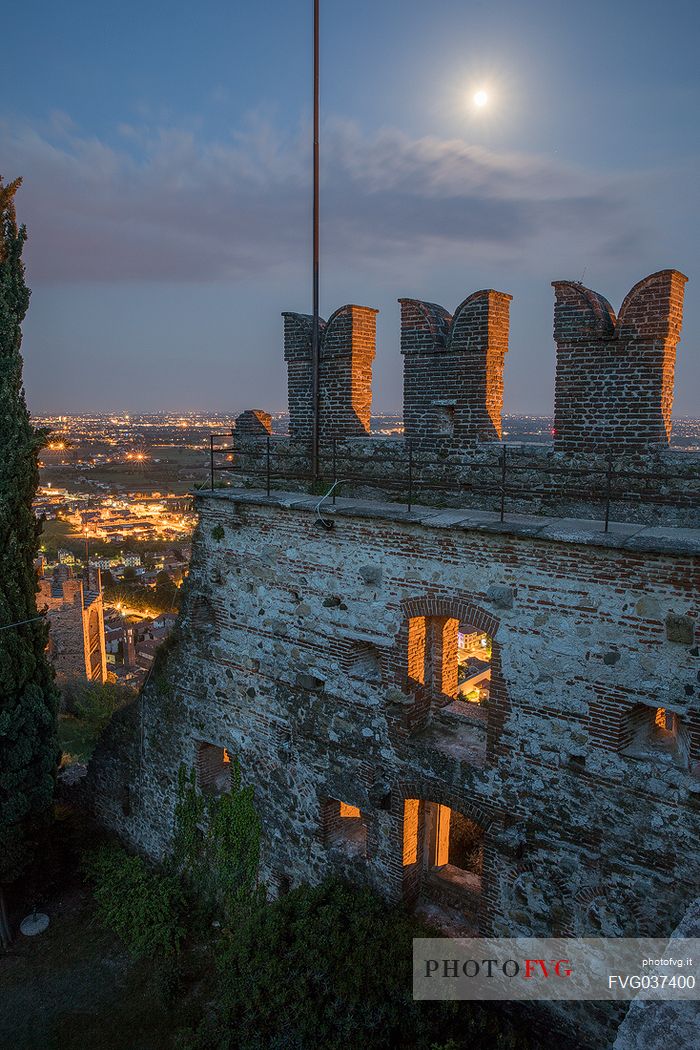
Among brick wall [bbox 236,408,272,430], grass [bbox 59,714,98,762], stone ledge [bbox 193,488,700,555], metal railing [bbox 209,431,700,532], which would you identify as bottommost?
grass [bbox 59,714,98,762]

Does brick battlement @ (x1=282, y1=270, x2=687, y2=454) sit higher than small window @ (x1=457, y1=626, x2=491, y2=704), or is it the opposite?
brick battlement @ (x1=282, y1=270, x2=687, y2=454)

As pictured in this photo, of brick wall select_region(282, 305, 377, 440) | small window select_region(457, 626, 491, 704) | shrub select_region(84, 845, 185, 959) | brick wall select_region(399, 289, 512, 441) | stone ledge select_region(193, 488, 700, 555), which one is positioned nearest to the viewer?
stone ledge select_region(193, 488, 700, 555)

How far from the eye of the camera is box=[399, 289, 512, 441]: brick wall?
8.19 m

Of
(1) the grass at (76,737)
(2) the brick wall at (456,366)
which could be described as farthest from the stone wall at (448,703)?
(1) the grass at (76,737)

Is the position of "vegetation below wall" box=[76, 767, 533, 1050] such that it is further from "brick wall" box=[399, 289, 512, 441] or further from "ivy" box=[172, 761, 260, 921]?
"brick wall" box=[399, 289, 512, 441]

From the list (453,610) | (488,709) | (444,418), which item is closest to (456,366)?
(444,418)

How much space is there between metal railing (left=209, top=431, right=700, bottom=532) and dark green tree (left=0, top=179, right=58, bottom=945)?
327 centimetres

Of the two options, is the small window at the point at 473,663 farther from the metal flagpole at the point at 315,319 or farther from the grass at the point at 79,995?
the metal flagpole at the point at 315,319

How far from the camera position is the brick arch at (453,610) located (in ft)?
24.5

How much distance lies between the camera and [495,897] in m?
7.70

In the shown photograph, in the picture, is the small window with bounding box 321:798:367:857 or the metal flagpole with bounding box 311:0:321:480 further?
the small window with bounding box 321:798:367:857

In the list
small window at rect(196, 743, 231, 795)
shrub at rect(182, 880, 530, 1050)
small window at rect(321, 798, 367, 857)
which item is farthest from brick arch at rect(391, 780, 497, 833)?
small window at rect(196, 743, 231, 795)

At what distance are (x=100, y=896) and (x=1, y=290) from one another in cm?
1025

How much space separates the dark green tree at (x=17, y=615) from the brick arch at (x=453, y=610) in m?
6.78
